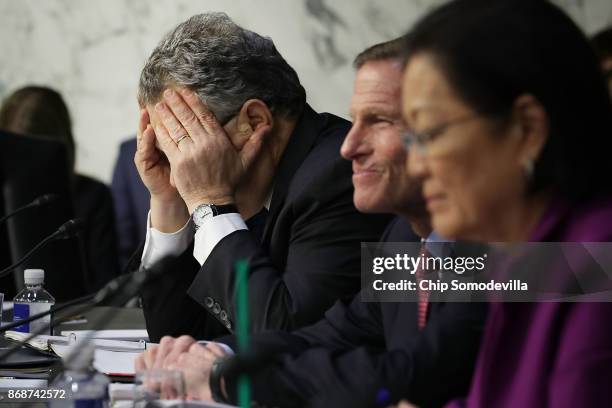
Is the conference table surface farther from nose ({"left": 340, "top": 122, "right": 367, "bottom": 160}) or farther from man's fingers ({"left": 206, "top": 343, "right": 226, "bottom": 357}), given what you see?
nose ({"left": 340, "top": 122, "right": 367, "bottom": 160})

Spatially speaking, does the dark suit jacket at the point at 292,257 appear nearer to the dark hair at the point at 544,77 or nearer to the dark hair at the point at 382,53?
the dark hair at the point at 382,53

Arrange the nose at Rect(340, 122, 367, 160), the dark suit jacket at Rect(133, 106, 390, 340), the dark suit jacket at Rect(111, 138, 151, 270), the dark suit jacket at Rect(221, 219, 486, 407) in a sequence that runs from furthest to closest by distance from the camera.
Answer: the dark suit jacket at Rect(111, 138, 151, 270) < the dark suit jacket at Rect(133, 106, 390, 340) < the nose at Rect(340, 122, 367, 160) < the dark suit jacket at Rect(221, 219, 486, 407)

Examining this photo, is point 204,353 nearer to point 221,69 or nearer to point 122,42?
point 221,69

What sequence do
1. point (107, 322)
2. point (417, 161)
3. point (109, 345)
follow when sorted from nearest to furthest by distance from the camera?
point (417, 161)
point (109, 345)
point (107, 322)

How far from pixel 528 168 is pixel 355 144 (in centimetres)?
66

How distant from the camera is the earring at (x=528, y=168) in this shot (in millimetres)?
1263

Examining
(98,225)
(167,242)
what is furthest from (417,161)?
(98,225)

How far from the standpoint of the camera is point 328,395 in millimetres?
1567

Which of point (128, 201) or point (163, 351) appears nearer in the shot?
point (163, 351)

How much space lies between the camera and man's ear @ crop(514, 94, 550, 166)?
1245mm

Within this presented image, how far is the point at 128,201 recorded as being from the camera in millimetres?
4824

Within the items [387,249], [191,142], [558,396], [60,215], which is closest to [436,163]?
[558,396]

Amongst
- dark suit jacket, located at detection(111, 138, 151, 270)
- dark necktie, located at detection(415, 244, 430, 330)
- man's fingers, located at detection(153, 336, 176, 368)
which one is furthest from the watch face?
dark suit jacket, located at detection(111, 138, 151, 270)

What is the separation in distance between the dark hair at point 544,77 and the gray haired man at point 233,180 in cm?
93
